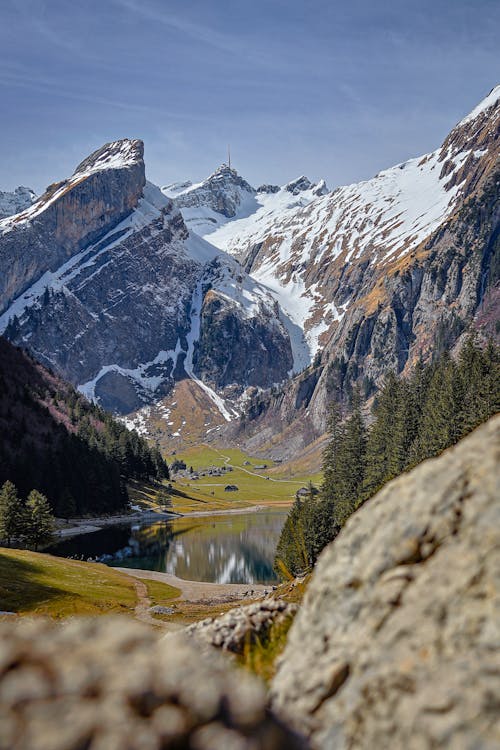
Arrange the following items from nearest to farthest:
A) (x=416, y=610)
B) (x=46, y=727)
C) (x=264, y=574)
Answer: (x=46, y=727), (x=416, y=610), (x=264, y=574)

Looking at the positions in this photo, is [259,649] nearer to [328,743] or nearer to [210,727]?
[328,743]

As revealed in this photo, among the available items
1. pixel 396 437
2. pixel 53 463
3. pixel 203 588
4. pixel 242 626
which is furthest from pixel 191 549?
pixel 242 626

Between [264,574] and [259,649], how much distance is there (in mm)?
106817

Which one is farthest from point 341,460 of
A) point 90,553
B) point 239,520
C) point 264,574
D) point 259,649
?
point 259,649

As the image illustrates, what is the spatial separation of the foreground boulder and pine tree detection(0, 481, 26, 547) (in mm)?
116798

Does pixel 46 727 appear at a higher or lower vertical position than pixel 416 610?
higher

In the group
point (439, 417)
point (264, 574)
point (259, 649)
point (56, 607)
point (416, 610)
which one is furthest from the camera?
point (264, 574)

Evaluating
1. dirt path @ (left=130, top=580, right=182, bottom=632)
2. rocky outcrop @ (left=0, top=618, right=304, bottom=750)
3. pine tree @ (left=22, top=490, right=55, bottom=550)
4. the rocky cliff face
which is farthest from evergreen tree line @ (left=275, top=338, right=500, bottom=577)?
rocky outcrop @ (left=0, top=618, right=304, bottom=750)

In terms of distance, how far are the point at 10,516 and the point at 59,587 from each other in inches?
1962

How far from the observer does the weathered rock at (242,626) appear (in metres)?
9.42

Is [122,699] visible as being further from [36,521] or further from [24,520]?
[24,520]

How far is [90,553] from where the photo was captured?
409ft

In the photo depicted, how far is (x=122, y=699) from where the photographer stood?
469 centimetres

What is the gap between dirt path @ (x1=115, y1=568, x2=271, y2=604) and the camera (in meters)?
82.6
